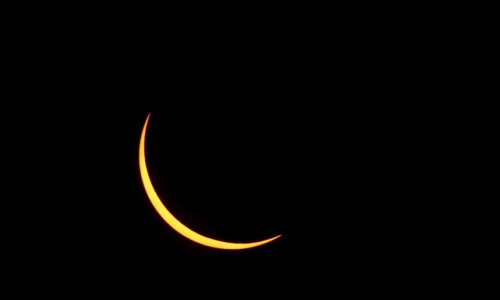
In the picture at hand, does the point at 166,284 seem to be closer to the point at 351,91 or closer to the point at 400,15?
the point at 351,91

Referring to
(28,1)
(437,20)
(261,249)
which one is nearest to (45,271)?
(261,249)

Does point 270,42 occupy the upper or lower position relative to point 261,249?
upper

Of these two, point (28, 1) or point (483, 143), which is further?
point (483, 143)

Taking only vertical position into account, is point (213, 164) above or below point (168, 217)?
above

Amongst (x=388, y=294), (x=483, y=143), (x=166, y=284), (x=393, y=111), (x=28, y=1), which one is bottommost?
(x=388, y=294)

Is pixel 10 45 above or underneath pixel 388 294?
above

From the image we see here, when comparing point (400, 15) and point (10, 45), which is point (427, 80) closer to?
point (400, 15)

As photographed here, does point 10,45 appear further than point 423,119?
No

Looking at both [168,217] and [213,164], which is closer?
[168,217]

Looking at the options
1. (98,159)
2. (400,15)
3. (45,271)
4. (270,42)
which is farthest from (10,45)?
(400,15)
